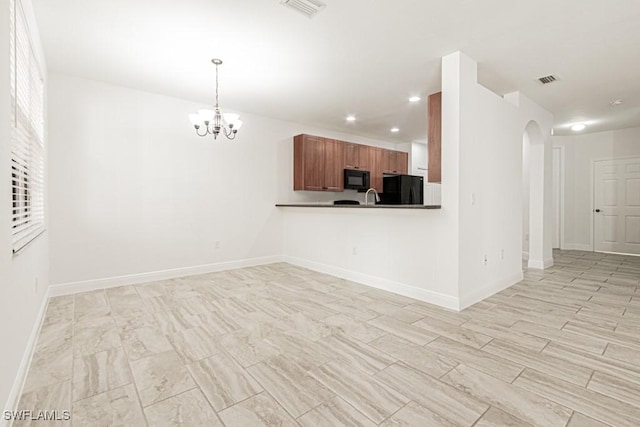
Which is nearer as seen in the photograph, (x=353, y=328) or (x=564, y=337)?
(x=564, y=337)

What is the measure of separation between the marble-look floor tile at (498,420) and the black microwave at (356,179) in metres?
4.99

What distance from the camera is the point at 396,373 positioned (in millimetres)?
1975

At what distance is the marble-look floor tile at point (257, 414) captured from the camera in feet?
5.01

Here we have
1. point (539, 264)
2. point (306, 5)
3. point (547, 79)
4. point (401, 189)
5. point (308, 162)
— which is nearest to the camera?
point (306, 5)

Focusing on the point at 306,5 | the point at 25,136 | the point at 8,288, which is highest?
the point at 306,5

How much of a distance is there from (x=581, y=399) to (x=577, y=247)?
6.88 m

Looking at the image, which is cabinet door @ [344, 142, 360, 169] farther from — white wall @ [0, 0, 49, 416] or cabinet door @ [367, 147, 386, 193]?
white wall @ [0, 0, 49, 416]

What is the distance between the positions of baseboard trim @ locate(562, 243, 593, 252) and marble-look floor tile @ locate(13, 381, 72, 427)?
29.2 feet

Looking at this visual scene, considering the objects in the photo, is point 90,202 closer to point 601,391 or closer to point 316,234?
point 316,234

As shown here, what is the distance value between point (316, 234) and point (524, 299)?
2.90 metres

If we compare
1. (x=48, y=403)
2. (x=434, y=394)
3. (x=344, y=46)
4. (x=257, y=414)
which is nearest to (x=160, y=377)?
(x=48, y=403)

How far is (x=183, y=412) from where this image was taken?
1.61 metres

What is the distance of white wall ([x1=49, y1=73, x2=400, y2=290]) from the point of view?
147 inches

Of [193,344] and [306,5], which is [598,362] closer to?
[193,344]
